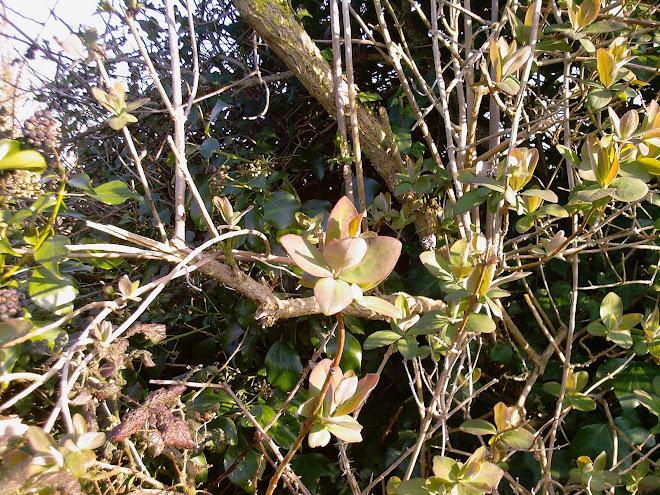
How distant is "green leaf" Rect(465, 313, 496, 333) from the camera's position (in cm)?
66

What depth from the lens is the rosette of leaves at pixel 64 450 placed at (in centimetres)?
44

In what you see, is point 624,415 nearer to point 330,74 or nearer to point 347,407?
point 347,407

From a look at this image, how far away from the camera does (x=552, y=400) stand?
1159 millimetres

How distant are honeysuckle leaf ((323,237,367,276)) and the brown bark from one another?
26.5 inches

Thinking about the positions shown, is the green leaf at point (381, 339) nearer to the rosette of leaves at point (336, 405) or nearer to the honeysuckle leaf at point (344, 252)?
the rosette of leaves at point (336, 405)

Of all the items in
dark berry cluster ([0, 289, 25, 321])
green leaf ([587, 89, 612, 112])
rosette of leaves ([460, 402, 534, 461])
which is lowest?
rosette of leaves ([460, 402, 534, 461])

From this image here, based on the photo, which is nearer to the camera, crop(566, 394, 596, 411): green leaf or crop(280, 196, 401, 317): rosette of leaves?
crop(280, 196, 401, 317): rosette of leaves

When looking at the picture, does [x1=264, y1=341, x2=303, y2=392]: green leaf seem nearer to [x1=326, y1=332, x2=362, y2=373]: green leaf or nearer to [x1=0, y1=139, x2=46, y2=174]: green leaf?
[x1=326, y1=332, x2=362, y2=373]: green leaf

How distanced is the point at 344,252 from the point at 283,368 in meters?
0.81

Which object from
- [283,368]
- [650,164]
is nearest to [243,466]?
[283,368]

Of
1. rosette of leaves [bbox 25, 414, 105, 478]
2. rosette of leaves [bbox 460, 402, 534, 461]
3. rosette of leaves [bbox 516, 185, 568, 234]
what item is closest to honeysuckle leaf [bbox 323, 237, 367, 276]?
rosette of leaves [bbox 25, 414, 105, 478]

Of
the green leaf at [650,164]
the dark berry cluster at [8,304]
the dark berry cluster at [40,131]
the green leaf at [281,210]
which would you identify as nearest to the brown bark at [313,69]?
the green leaf at [281,210]

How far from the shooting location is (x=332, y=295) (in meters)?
0.42

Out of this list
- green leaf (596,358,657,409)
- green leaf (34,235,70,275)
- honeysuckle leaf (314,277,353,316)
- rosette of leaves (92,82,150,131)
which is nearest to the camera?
honeysuckle leaf (314,277,353,316)
